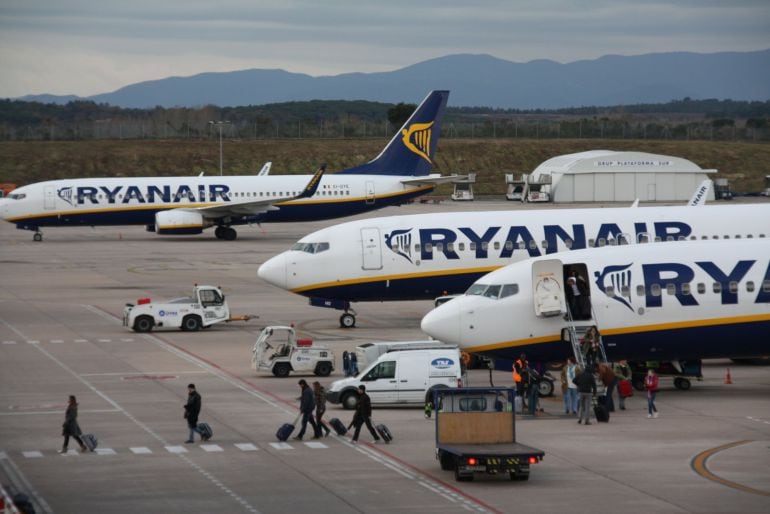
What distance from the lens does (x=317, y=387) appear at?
34594 mm

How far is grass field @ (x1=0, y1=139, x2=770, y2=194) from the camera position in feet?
525

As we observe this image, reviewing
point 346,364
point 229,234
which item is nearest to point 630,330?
point 346,364

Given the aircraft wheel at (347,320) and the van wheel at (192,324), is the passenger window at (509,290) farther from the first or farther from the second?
the van wheel at (192,324)

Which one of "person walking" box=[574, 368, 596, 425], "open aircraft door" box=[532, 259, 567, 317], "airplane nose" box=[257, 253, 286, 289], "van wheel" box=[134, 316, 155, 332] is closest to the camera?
"person walking" box=[574, 368, 596, 425]

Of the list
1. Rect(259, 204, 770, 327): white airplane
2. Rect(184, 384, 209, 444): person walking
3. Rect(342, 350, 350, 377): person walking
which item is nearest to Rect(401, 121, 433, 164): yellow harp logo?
Rect(259, 204, 770, 327): white airplane

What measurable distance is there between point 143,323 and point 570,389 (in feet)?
73.5

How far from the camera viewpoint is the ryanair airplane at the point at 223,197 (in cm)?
9544

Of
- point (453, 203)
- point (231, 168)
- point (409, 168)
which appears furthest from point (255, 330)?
point (231, 168)

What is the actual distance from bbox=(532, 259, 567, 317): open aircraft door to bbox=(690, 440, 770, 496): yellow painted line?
7.53 m

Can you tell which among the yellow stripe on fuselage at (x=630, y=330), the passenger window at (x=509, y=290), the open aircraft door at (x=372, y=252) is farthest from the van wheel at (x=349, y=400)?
the open aircraft door at (x=372, y=252)

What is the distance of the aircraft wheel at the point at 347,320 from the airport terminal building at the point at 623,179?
90739 millimetres

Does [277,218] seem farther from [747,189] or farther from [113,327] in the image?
[747,189]

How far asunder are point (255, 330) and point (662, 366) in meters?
19.0

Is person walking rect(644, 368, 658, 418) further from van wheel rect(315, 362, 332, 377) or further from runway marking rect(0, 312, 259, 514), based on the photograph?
runway marking rect(0, 312, 259, 514)
